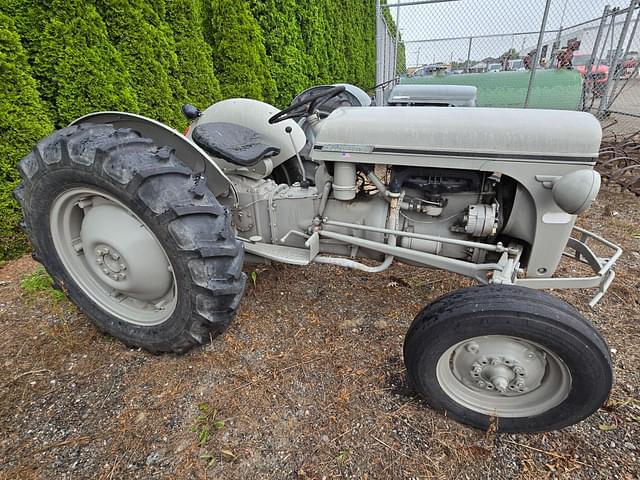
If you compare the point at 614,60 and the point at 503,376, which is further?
the point at 614,60

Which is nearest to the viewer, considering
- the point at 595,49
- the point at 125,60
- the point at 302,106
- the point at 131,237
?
the point at 131,237

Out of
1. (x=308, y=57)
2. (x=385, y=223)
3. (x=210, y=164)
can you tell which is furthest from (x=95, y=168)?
(x=308, y=57)

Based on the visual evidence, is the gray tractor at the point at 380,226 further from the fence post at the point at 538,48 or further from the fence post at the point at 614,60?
the fence post at the point at 614,60

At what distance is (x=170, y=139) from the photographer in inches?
76.2

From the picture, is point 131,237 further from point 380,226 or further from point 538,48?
point 538,48

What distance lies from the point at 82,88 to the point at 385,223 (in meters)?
2.71

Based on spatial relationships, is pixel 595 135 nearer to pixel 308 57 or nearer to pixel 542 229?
pixel 542 229

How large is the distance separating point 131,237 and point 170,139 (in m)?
0.53

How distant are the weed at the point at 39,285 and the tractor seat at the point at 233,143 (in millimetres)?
1415

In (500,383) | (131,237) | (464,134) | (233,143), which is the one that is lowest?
(500,383)

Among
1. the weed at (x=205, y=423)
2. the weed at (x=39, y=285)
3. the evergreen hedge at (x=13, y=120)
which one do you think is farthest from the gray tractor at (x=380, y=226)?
the evergreen hedge at (x=13, y=120)

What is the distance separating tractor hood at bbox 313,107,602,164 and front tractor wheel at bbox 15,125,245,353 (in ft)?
2.31

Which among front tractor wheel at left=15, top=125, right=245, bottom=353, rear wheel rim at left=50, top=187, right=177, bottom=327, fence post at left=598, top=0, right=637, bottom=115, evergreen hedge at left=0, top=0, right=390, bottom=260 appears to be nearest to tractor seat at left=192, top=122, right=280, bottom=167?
front tractor wheel at left=15, top=125, right=245, bottom=353

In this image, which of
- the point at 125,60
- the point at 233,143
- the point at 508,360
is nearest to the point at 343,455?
the point at 508,360
